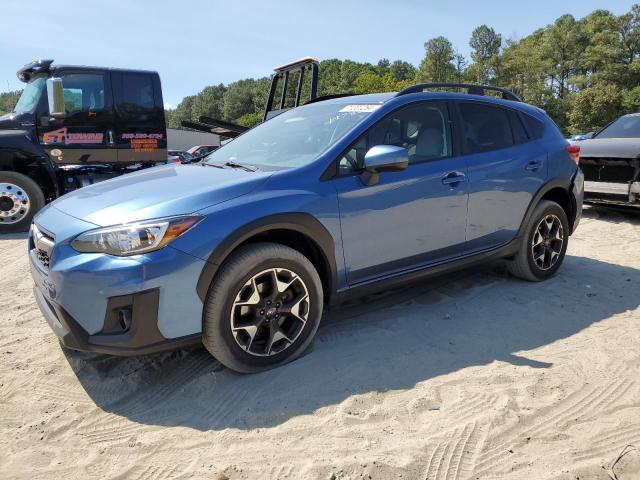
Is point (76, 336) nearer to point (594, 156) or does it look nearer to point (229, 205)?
point (229, 205)

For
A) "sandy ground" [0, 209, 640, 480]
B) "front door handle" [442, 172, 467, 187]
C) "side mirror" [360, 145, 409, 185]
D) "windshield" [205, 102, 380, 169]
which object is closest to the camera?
"sandy ground" [0, 209, 640, 480]

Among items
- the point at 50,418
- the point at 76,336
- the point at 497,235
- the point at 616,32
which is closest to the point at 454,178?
the point at 497,235

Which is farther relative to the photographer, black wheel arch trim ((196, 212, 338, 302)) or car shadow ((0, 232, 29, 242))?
car shadow ((0, 232, 29, 242))

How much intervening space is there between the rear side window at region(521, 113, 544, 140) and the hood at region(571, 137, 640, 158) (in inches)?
122

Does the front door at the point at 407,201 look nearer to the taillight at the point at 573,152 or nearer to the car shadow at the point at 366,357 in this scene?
the car shadow at the point at 366,357

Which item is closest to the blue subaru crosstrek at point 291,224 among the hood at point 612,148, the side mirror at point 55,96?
the hood at point 612,148

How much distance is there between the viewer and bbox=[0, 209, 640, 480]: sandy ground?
224 cm

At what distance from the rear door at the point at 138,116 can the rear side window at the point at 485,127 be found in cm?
598

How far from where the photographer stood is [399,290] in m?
4.42

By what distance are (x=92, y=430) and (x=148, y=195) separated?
4.15 feet

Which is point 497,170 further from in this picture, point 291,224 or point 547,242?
point 291,224

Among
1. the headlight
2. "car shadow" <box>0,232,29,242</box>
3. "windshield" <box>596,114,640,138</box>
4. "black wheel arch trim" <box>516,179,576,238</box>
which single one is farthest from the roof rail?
"car shadow" <box>0,232,29,242</box>

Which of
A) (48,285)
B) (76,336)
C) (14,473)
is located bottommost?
(14,473)

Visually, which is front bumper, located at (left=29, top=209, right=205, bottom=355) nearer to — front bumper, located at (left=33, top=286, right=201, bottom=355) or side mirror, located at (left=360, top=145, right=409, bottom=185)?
front bumper, located at (left=33, top=286, right=201, bottom=355)
